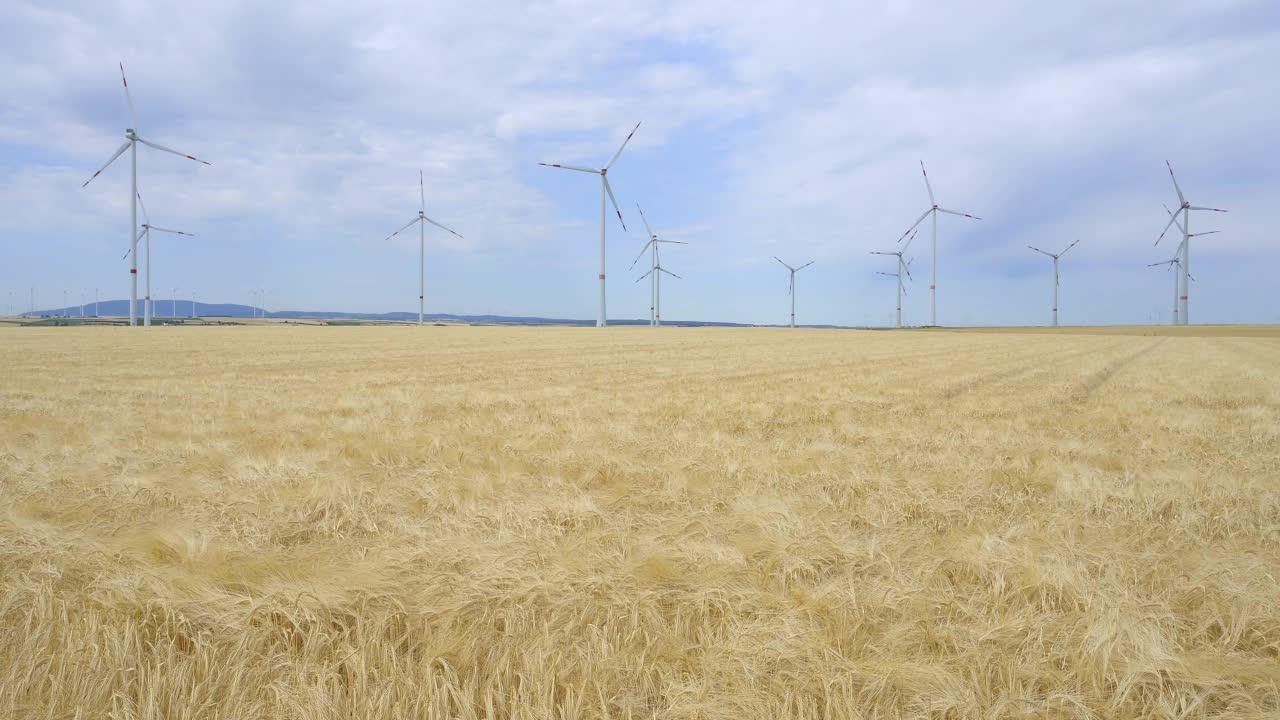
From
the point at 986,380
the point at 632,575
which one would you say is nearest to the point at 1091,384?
the point at 986,380

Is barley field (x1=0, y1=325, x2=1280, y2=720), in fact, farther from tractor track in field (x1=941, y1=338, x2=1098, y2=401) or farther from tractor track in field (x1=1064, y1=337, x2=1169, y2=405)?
tractor track in field (x1=941, y1=338, x2=1098, y2=401)

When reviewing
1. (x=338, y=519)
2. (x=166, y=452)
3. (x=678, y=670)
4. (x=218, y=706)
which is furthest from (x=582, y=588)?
(x=166, y=452)

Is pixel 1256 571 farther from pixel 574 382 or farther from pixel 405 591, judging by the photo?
pixel 574 382

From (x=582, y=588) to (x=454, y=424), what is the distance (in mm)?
7363

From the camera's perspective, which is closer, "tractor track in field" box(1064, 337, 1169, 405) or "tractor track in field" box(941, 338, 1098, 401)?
"tractor track in field" box(1064, 337, 1169, 405)

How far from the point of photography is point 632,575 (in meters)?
3.84

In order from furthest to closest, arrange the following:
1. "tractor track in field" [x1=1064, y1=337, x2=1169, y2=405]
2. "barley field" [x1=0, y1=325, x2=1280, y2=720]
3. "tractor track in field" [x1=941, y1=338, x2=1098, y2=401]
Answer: "tractor track in field" [x1=941, y1=338, x2=1098, y2=401] → "tractor track in field" [x1=1064, y1=337, x2=1169, y2=405] → "barley field" [x1=0, y1=325, x2=1280, y2=720]

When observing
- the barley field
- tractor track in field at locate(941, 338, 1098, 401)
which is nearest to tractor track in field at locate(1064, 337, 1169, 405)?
tractor track in field at locate(941, 338, 1098, 401)

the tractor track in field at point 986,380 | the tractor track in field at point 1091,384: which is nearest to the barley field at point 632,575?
the tractor track in field at point 1091,384

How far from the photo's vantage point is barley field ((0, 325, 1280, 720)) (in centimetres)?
271

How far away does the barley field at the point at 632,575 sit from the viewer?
8.89 ft

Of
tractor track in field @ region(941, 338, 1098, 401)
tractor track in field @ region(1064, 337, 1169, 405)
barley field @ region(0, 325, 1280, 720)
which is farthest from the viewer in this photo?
tractor track in field @ region(941, 338, 1098, 401)

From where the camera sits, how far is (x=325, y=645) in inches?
123

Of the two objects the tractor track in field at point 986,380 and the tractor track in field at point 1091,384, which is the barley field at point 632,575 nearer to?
the tractor track in field at point 1091,384
